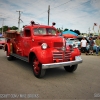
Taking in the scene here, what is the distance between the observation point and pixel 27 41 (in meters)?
6.32

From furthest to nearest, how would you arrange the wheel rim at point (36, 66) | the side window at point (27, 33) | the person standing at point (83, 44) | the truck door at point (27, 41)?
1. the person standing at point (83, 44)
2. the side window at point (27, 33)
3. the truck door at point (27, 41)
4. the wheel rim at point (36, 66)

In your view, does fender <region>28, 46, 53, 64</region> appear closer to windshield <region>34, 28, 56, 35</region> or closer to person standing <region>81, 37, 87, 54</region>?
windshield <region>34, 28, 56, 35</region>

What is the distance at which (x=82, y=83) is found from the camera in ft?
15.4

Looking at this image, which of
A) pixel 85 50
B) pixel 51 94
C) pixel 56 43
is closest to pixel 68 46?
pixel 56 43

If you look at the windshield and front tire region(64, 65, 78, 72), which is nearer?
front tire region(64, 65, 78, 72)

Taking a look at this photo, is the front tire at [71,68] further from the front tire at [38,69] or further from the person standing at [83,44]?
the person standing at [83,44]

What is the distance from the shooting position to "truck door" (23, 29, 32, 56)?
6144mm

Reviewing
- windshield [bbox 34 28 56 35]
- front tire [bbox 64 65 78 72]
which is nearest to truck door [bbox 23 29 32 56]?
windshield [bbox 34 28 56 35]

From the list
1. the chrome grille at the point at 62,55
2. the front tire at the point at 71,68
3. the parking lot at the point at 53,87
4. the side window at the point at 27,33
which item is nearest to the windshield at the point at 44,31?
the side window at the point at 27,33

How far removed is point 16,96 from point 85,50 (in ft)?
36.7

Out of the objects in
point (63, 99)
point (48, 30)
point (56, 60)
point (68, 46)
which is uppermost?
point (48, 30)

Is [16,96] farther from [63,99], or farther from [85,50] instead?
[85,50]

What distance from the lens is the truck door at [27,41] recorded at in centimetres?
614

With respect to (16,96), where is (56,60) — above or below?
above
